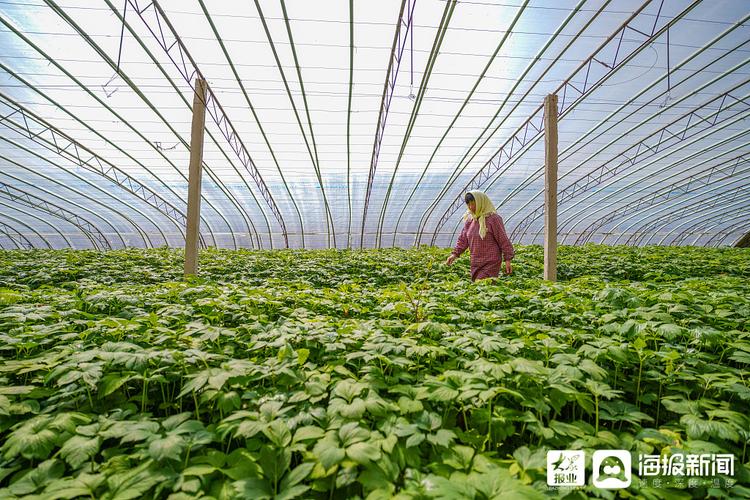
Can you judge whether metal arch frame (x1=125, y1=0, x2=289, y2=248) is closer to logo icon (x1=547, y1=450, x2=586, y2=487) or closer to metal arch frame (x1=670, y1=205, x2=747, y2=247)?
logo icon (x1=547, y1=450, x2=586, y2=487)

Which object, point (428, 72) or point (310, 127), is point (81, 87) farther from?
point (428, 72)

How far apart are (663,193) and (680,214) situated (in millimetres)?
8078

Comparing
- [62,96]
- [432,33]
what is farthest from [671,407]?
[62,96]

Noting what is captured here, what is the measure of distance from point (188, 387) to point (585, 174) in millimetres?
25170

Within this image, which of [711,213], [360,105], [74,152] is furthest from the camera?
[711,213]

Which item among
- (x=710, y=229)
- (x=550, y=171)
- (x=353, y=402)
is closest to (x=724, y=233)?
(x=710, y=229)

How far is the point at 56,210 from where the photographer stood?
89.1ft

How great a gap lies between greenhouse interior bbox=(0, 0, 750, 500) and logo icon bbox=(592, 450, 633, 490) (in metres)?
0.02

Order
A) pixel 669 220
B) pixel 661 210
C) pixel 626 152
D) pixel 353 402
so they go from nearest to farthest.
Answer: pixel 353 402
pixel 626 152
pixel 661 210
pixel 669 220

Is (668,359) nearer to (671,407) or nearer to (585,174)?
(671,407)

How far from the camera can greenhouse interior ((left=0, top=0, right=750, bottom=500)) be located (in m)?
1.81

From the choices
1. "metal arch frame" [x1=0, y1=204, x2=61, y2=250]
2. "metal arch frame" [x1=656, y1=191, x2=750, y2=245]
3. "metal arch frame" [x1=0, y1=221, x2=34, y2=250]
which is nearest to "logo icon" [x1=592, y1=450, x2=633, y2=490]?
"metal arch frame" [x1=656, y1=191, x2=750, y2=245]

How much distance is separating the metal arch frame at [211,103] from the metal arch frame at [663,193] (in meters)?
24.3

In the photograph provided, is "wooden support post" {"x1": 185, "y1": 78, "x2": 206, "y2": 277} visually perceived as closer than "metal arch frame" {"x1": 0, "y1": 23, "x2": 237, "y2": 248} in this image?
Yes
